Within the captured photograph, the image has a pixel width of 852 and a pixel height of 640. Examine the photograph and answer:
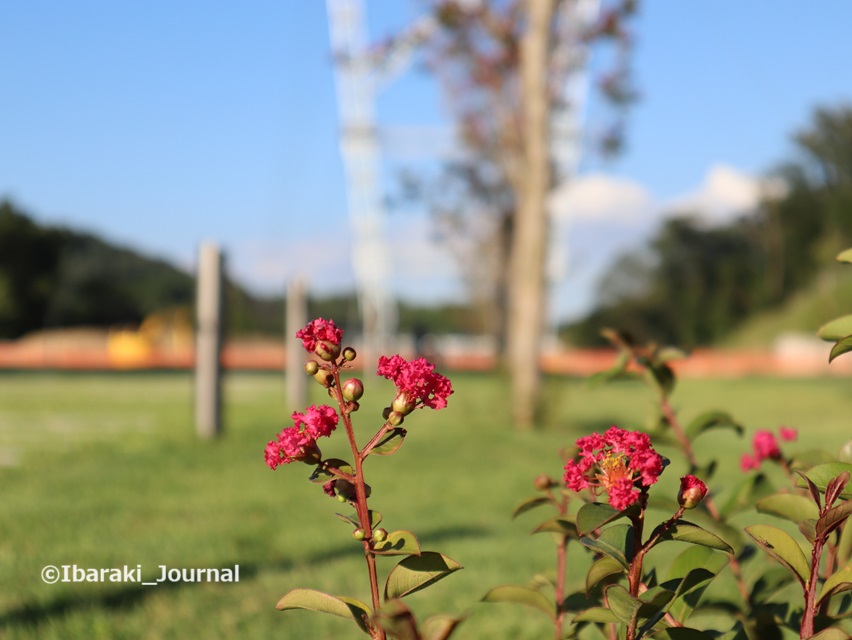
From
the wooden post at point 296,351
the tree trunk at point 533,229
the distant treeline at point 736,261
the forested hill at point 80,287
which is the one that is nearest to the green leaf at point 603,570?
the tree trunk at point 533,229

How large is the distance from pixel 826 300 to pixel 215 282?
3102 centimetres

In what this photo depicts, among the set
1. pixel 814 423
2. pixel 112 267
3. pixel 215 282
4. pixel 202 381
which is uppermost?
pixel 112 267

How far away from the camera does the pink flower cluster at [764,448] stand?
1628 millimetres

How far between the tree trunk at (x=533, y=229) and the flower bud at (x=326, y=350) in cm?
815

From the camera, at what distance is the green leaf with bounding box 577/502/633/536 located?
1034mm

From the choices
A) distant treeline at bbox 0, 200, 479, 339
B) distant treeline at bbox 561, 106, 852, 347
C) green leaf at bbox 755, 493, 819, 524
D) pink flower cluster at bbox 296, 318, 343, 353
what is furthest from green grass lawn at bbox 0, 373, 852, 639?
distant treeline at bbox 561, 106, 852, 347

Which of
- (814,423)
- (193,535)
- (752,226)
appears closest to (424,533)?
(193,535)

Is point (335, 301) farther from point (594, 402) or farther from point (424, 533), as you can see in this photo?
point (424, 533)

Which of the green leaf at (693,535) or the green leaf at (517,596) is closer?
the green leaf at (693,535)

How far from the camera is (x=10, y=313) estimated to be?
Answer: 3247 centimetres

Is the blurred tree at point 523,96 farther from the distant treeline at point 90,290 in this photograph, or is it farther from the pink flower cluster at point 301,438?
the distant treeline at point 90,290

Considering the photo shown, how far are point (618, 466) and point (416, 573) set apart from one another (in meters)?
0.26

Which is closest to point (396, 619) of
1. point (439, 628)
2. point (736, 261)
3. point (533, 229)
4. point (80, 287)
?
point (439, 628)

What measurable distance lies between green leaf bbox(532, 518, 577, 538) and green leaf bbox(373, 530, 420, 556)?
34 cm
